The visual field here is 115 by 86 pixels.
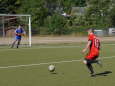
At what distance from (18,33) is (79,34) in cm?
3297

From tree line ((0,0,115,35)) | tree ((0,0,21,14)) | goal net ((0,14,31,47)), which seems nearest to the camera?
goal net ((0,14,31,47))

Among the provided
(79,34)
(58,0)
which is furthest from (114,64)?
(58,0)

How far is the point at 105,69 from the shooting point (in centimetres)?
1617

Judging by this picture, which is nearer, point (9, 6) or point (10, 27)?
point (10, 27)

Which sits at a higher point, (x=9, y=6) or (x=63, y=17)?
(x=9, y=6)

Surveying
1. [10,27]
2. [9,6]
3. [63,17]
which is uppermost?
[9,6]

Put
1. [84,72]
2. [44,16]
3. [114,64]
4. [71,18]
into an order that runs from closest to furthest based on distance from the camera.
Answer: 1. [84,72]
2. [114,64]
3. [44,16]
4. [71,18]

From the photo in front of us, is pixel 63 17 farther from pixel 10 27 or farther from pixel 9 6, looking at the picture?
pixel 10 27

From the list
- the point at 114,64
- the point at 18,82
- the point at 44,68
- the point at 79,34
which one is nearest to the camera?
the point at 18,82

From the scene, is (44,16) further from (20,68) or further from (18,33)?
(20,68)

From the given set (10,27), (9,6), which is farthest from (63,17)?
(10,27)

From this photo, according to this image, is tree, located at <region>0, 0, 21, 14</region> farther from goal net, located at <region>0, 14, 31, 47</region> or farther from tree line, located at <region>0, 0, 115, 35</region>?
goal net, located at <region>0, 14, 31, 47</region>

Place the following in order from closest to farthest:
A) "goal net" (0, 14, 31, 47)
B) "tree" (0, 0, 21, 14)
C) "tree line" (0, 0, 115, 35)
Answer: "goal net" (0, 14, 31, 47), "tree line" (0, 0, 115, 35), "tree" (0, 0, 21, 14)

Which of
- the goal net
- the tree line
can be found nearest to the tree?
the tree line
